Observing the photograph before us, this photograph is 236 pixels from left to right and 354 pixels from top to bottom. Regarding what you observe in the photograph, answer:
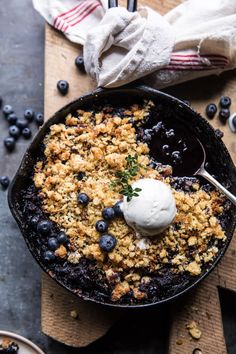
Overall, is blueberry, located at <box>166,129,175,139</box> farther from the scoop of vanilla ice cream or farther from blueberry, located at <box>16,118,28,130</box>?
blueberry, located at <box>16,118,28,130</box>

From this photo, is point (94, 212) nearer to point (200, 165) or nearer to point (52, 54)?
point (200, 165)

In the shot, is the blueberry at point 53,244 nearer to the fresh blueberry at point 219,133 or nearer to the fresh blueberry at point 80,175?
the fresh blueberry at point 80,175

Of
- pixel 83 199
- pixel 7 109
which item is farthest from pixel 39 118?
pixel 83 199

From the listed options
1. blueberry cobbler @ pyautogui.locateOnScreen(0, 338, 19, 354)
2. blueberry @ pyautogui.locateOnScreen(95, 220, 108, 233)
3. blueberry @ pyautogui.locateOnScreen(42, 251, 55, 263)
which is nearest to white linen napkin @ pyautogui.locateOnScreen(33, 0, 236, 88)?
blueberry @ pyautogui.locateOnScreen(95, 220, 108, 233)

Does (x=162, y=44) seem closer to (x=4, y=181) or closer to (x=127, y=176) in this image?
(x=127, y=176)

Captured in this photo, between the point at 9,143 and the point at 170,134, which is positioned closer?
the point at 170,134
